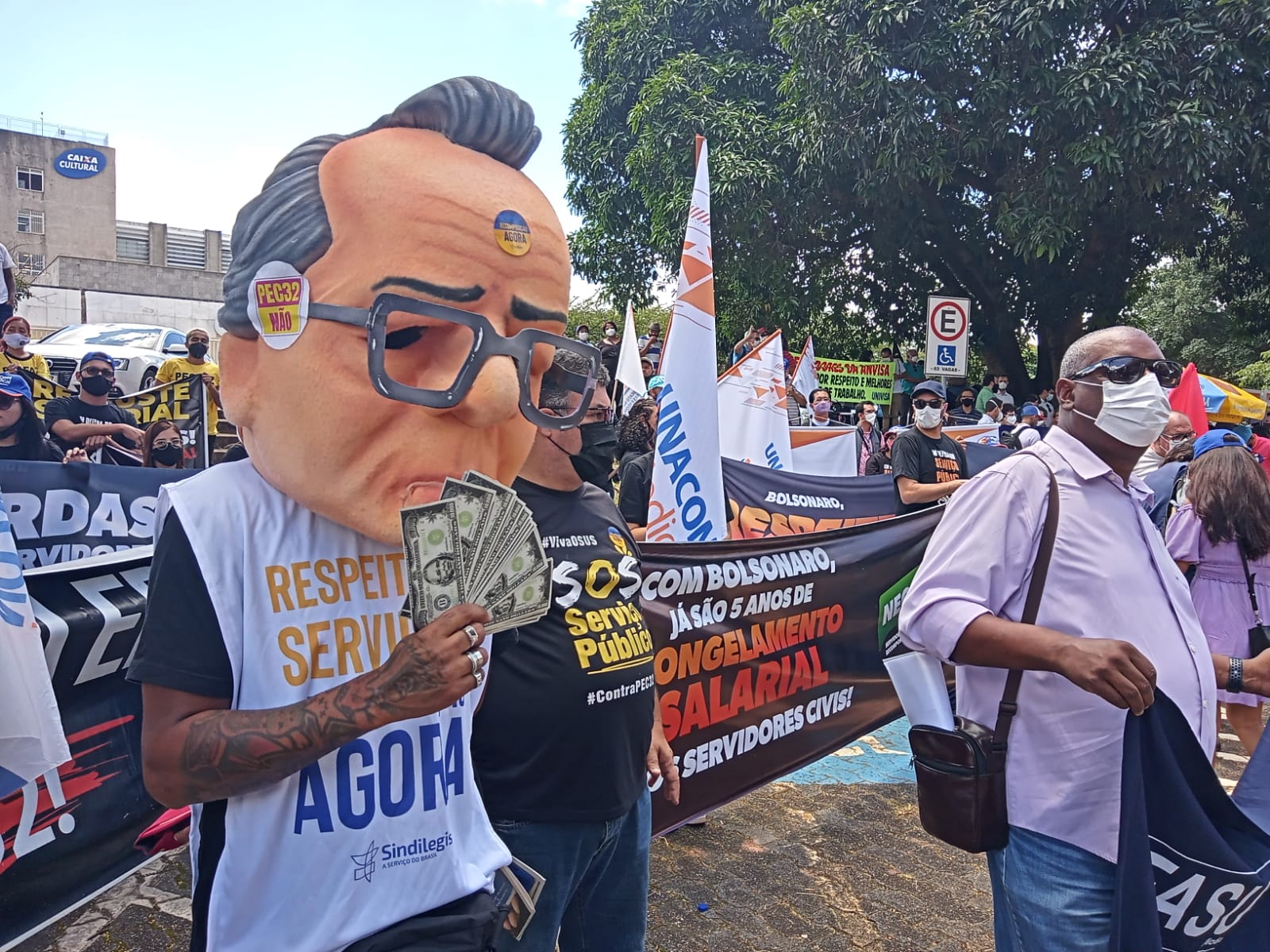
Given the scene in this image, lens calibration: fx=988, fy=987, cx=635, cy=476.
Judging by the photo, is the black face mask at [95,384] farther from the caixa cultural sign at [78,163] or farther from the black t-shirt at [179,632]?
the caixa cultural sign at [78,163]

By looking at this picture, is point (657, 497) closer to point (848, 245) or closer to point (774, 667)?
point (774, 667)

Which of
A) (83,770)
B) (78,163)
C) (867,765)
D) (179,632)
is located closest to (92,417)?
(83,770)

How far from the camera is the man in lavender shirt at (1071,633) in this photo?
213cm

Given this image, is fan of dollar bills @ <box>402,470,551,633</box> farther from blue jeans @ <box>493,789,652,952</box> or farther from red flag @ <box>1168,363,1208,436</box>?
red flag @ <box>1168,363,1208,436</box>

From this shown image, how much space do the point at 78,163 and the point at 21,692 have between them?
183 ft

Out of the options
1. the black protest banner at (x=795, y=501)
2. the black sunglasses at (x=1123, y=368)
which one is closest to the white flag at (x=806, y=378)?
the black protest banner at (x=795, y=501)

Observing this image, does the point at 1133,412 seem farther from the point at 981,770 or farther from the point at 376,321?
the point at 376,321

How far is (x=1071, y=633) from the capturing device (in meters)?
2.19

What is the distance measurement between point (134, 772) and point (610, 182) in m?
18.9

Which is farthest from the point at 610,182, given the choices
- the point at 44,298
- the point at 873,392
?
the point at 44,298

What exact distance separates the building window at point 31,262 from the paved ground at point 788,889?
4773 cm

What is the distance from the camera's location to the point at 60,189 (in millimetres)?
48406

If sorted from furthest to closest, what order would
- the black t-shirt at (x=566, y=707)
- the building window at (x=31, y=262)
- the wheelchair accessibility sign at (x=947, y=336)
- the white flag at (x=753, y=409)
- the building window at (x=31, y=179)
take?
the building window at (x=31, y=179) < the building window at (x=31, y=262) < the wheelchair accessibility sign at (x=947, y=336) < the white flag at (x=753, y=409) < the black t-shirt at (x=566, y=707)

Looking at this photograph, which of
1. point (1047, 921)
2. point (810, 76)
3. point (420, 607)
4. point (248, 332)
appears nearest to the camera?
point (420, 607)
